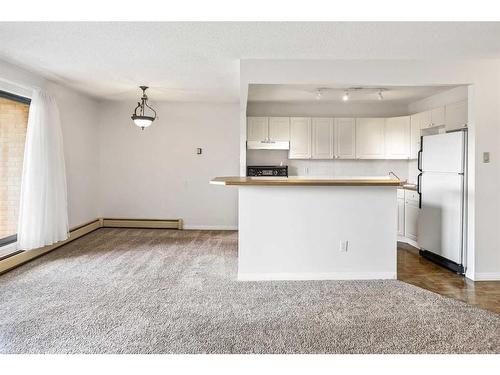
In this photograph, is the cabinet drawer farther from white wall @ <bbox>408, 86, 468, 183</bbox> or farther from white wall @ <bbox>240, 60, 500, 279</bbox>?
white wall @ <bbox>240, 60, 500, 279</bbox>

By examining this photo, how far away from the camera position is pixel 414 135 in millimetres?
6305

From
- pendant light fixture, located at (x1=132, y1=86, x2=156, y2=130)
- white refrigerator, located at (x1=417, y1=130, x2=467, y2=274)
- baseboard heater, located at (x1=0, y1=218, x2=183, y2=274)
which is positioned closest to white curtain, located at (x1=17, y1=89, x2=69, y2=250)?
baseboard heater, located at (x1=0, y1=218, x2=183, y2=274)

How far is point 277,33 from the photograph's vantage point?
11.2 feet

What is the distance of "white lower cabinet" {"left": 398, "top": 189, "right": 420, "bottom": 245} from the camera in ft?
19.3

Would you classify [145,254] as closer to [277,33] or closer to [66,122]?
[66,122]

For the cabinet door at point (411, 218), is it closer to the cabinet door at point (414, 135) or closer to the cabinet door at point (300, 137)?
the cabinet door at point (414, 135)

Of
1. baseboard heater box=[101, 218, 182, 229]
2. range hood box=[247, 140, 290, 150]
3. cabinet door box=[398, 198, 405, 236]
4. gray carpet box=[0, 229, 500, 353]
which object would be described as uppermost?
range hood box=[247, 140, 290, 150]

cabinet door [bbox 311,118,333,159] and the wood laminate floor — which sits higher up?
cabinet door [bbox 311,118,333,159]

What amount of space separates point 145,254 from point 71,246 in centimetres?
131

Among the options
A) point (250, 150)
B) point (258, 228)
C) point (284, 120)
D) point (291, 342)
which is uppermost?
point (284, 120)

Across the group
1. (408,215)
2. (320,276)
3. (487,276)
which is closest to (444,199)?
(487,276)

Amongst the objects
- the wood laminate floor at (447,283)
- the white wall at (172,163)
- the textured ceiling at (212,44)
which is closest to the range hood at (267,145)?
the white wall at (172,163)

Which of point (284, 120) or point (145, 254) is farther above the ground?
point (284, 120)

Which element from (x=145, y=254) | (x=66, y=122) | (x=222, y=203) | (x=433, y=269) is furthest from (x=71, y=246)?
(x=433, y=269)
